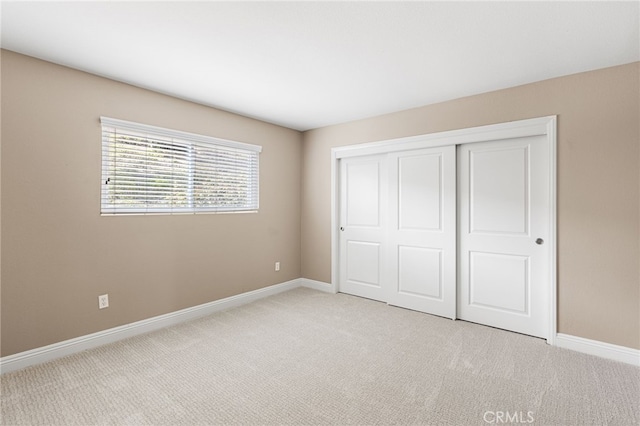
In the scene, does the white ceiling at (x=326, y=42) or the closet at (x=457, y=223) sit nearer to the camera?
the white ceiling at (x=326, y=42)

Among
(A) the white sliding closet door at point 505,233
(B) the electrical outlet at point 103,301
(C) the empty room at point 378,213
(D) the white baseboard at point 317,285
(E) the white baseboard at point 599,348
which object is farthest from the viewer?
(D) the white baseboard at point 317,285

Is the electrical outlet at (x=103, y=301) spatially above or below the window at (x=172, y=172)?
below

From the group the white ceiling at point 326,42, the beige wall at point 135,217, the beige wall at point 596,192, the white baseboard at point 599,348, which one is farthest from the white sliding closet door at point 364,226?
the white baseboard at point 599,348

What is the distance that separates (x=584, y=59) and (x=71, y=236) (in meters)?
4.44

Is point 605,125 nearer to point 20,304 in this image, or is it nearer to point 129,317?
point 129,317

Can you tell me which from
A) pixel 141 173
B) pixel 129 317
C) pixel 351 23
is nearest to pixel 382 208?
pixel 351 23

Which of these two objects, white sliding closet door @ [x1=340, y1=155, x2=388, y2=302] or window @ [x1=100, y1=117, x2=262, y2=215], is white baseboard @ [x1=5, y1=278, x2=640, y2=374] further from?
white sliding closet door @ [x1=340, y1=155, x2=388, y2=302]

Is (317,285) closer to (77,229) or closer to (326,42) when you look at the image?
(77,229)

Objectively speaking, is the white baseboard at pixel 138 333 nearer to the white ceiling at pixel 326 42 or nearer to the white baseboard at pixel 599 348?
the white baseboard at pixel 599 348

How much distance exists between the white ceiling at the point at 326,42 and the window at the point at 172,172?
1.72 feet

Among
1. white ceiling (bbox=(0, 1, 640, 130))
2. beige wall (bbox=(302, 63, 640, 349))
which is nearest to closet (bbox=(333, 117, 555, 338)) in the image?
beige wall (bbox=(302, 63, 640, 349))

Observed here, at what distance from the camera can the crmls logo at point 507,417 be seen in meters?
1.80

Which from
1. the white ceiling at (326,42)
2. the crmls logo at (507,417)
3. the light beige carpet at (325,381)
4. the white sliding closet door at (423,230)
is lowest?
the crmls logo at (507,417)

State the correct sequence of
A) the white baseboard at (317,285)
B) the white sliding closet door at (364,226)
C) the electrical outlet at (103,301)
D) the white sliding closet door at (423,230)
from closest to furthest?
the electrical outlet at (103,301)
the white sliding closet door at (423,230)
the white sliding closet door at (364,226)
the white baseboard at (317,285)
